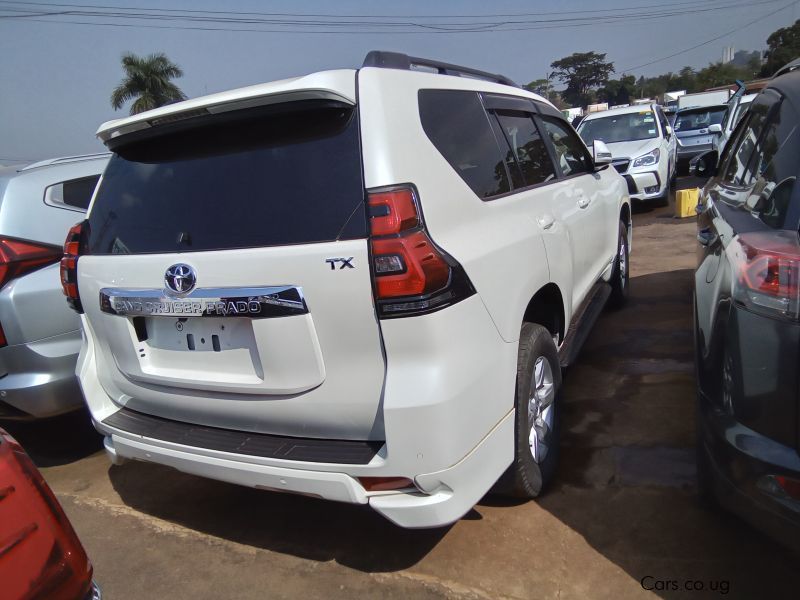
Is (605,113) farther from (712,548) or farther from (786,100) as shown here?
(712,548)

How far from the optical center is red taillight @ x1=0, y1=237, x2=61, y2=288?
3277 mm

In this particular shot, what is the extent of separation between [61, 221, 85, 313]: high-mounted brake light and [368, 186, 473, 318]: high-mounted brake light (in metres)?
1.57

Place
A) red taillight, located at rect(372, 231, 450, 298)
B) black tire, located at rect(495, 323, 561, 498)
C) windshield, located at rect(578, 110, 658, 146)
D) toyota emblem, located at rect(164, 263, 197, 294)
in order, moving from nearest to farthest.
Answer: red taillight, located at rect(372, 231, 450, 298), toyota emblem, located at rect(164, 263, 197, 294), black tire, located at rect(495, 323, 561, 498), windshield, located at rect(578, 110, 658, 146)

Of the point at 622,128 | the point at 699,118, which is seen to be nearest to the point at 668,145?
the point at 622,128

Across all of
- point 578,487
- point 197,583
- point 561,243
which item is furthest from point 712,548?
point 197,583

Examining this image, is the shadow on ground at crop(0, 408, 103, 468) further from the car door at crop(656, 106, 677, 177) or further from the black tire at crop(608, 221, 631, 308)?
the car door at crop(656, 106, 677, 177)

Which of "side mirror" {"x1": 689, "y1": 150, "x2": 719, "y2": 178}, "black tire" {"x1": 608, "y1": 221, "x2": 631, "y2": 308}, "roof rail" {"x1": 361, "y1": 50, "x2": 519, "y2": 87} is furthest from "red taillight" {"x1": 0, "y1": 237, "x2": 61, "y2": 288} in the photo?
"side mirror" {"x1": 689, "y1": 150, "x2": 719, "y2": 178}

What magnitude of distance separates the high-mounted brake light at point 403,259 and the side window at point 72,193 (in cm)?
269

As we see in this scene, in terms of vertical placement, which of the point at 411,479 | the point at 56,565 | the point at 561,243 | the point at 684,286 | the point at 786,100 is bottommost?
the point at 684,286

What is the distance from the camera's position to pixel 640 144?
10.7 m

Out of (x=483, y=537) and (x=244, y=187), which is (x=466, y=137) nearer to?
(x=244, y=187)

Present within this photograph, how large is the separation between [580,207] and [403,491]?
2294 millimetres

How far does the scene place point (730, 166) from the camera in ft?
11.8

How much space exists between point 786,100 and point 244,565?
307 cm
